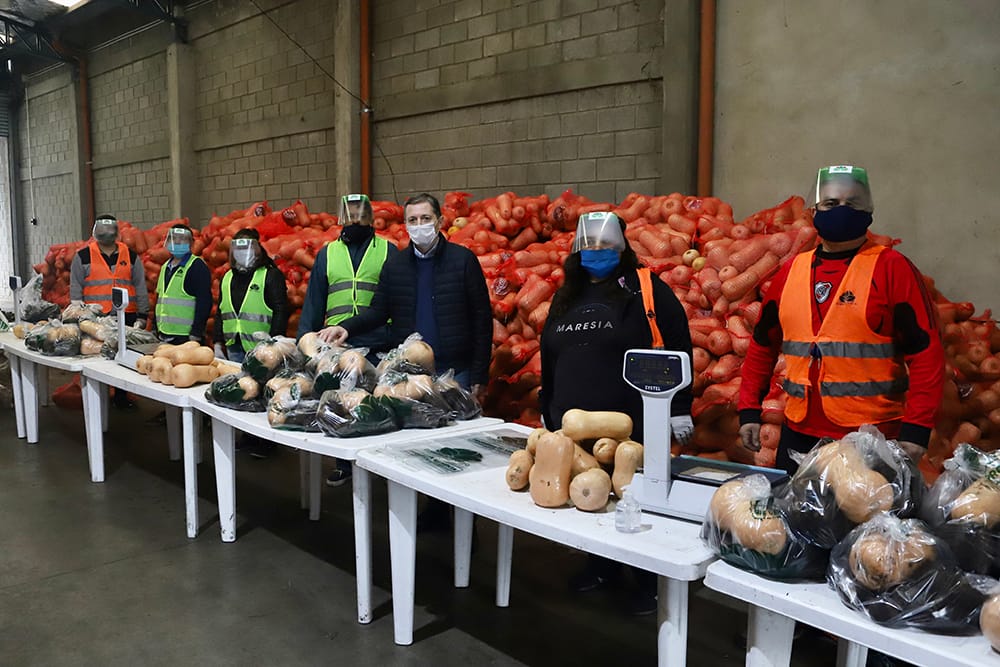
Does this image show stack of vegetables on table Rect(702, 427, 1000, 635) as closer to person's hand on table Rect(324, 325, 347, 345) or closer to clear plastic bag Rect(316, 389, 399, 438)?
clear plastic bag Rect(316, 389, 399, 438)

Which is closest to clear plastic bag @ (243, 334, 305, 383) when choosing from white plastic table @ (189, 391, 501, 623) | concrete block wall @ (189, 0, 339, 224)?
white plastic table @ (189, 391, 501, 623)

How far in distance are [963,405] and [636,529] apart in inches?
123

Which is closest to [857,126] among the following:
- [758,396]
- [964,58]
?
[964,58]

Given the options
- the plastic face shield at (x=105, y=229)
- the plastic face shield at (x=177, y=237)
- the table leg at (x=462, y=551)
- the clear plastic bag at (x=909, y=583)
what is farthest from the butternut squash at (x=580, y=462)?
the plastic face shield at (x=105, y=229)

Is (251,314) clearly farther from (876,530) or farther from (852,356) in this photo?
(876,530)

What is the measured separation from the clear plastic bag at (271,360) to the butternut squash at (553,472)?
65.5 inches

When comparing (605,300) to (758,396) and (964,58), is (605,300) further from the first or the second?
(964,58)

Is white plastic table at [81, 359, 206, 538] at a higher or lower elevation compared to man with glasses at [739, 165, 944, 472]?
lower

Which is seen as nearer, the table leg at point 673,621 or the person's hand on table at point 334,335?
the table leg at point 673,621

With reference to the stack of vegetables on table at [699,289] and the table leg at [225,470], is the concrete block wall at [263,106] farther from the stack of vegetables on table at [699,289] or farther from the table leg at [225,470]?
the table leg at [225,470]

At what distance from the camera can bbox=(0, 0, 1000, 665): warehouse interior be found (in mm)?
3061

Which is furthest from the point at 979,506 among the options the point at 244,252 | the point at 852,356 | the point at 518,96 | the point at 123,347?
the point at 518,96

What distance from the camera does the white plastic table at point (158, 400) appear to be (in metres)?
3.79

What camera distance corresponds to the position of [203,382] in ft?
13.0
